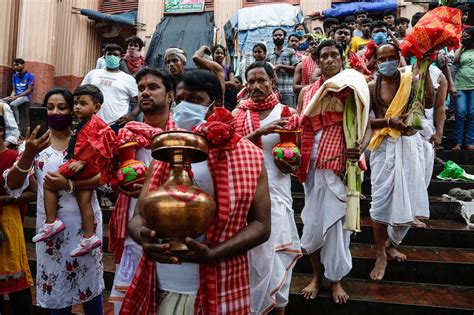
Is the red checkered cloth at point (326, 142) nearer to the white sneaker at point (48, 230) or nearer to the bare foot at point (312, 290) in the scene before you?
the bare foot at point (312, 290)

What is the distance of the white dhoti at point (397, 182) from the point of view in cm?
344

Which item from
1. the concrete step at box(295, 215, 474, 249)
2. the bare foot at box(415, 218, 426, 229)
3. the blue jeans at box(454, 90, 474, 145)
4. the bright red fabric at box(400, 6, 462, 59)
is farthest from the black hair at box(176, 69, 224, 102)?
the blue jeans at box(454, 90, 474, 145)

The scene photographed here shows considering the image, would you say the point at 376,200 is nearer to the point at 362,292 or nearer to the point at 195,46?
the point at 362,292

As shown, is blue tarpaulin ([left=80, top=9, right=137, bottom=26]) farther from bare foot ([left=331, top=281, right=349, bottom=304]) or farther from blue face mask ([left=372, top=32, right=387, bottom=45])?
bare foot ([left=331, top=281, right=349, bottom=304])

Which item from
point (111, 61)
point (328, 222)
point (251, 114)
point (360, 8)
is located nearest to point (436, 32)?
point (251, 114)

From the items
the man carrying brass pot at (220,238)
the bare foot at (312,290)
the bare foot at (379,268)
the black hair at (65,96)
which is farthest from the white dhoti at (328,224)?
the black hair at (65,96)

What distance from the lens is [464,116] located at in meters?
5.99

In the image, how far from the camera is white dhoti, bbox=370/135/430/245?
3.44m

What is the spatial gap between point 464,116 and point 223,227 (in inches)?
231

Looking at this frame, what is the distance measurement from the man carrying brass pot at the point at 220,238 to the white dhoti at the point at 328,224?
150 centimetres

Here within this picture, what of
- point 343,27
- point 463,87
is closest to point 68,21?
point 343,27

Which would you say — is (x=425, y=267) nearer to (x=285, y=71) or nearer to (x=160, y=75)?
(x=160, y=75)

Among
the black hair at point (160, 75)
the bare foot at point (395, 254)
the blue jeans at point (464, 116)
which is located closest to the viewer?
the black hair at point (160, 75)

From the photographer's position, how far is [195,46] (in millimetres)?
11461
